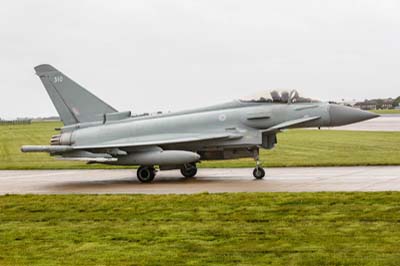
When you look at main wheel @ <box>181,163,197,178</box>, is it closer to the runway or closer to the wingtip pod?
the runway

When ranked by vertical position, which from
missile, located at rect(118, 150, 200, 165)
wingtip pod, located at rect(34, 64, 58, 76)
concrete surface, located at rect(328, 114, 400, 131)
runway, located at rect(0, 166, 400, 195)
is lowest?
runway, located at rect(0, 166, 400, 195)

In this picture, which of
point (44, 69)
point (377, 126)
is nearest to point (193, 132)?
point (44, 69)

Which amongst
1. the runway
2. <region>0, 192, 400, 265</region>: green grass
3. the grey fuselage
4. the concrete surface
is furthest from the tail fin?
the concrete surface

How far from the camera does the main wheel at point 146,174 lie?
1841 cm

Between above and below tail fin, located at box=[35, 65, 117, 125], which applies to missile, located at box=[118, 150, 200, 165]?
below

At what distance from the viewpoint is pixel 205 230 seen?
30.7 ft

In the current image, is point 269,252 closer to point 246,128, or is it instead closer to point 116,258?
point 116,258

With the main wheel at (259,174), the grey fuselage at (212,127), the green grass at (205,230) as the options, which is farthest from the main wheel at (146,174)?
the green grass at (205,230)

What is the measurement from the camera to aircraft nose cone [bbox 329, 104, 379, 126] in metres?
18.2

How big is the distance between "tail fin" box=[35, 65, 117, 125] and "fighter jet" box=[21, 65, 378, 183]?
0.21 metres

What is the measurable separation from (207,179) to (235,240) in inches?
385

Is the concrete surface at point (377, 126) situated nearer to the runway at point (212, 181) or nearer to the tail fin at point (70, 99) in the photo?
the runway at point (212, 181)

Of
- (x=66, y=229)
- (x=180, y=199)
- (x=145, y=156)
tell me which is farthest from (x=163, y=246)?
(x=145, y=156)

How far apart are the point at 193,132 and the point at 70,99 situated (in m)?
3.96
